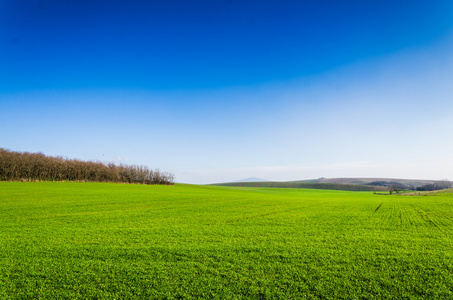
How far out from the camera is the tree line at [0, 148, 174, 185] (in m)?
54.1

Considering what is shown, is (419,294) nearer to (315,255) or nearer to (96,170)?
(315,255)

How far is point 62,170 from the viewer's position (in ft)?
208

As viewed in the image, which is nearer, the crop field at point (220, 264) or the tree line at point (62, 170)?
the crop field at point (220, 264)

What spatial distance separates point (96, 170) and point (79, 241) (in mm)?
71888

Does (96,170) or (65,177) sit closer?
(65,177)

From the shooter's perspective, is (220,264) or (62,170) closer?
(220,264)

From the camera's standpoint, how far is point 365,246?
827 cm

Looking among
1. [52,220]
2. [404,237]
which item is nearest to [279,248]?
[404,237]

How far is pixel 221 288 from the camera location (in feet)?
16.8

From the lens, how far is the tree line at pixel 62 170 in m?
54.1

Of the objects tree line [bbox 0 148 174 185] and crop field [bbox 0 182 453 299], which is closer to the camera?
crop field [bbox 0 182 453 299]

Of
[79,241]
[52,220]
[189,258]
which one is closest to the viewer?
[189,258]

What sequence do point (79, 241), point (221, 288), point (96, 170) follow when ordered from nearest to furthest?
point (221, 288) < point (79, 241) < point (96, 170)

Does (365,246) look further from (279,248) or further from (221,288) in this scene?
(221,288)
